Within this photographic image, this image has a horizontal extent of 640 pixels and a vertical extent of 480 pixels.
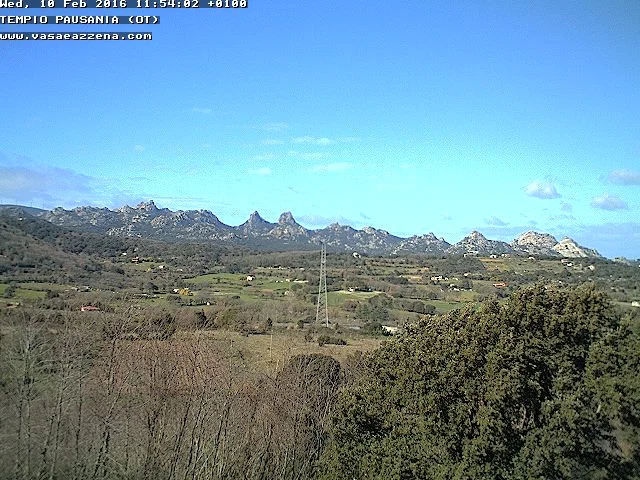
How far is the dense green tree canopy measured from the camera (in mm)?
8766

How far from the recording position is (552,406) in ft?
29.2

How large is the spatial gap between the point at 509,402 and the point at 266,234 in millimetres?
105948

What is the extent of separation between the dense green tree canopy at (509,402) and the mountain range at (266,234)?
50.2 meters

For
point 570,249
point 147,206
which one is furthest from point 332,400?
point 147,206

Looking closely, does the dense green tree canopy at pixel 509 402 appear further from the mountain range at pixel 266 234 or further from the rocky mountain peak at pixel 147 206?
the rocky mountain peak at pixel 147 206

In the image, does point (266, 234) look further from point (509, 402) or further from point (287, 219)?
point (509, 402)

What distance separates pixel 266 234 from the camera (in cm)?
11400

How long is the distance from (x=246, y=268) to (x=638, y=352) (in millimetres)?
47041

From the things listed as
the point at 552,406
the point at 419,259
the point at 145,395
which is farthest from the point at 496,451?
the point at 419,259

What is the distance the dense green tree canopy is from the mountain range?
50157 mm

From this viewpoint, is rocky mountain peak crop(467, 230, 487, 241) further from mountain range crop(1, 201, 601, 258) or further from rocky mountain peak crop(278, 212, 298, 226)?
rocky mountain peak crop(278, 212, 298, 226)

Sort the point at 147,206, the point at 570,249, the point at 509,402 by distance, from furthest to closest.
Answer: the point at 147,206 → the point at 570,249 → the point at 509,402

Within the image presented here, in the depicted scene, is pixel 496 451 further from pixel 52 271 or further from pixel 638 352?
pixel 52 271

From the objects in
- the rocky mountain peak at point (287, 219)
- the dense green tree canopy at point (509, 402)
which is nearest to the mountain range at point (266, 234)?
the rocky mountain peak at point (287, 219)
